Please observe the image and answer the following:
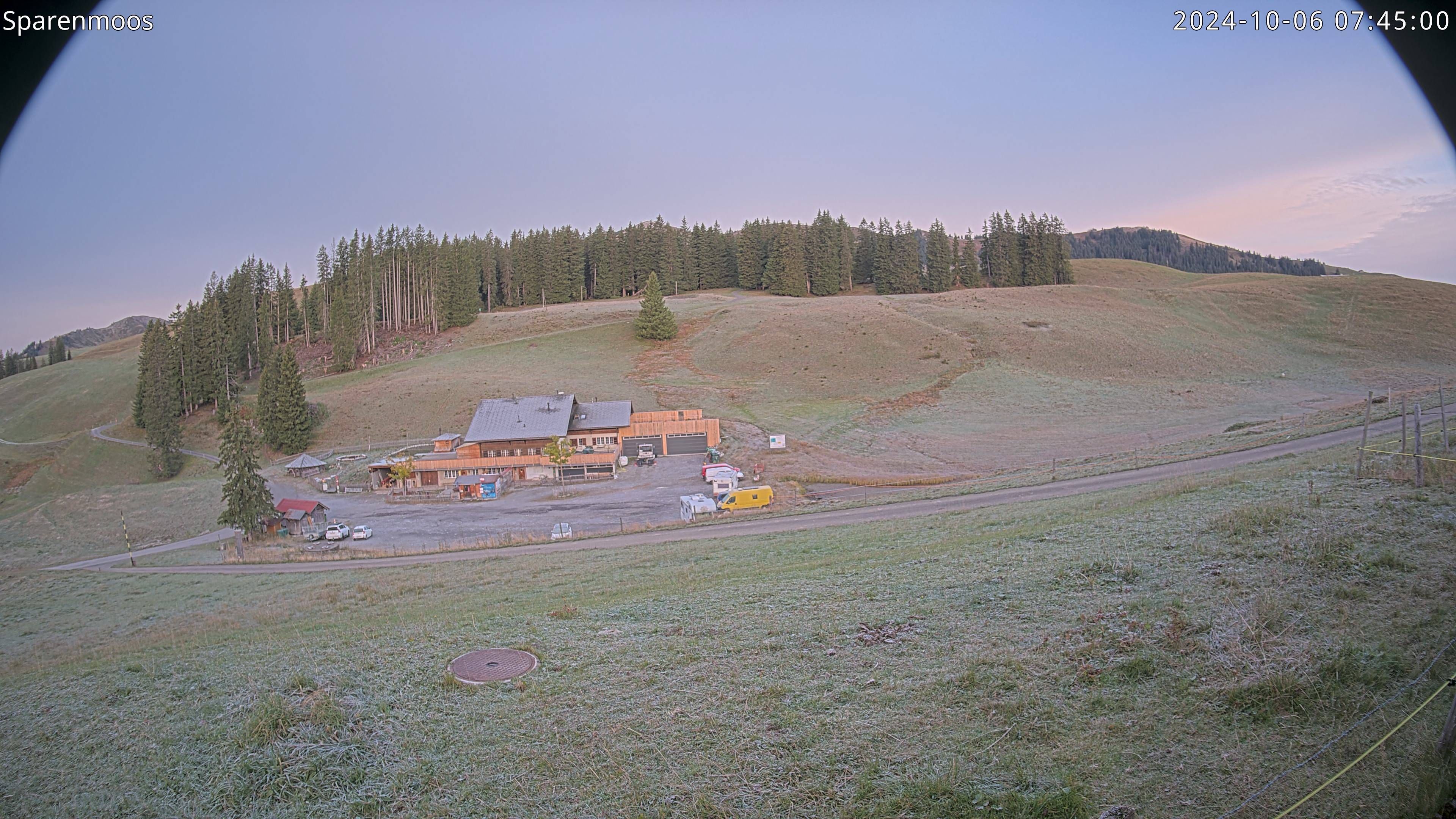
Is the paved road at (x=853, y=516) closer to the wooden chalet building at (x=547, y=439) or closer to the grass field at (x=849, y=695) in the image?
the grass field at (x=849, y=695)

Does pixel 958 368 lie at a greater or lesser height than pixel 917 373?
greater

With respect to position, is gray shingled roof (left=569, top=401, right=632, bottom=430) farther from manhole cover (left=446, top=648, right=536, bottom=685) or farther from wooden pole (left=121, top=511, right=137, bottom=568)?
manhole cover (left=446, top=648, right=536, bottom=685)

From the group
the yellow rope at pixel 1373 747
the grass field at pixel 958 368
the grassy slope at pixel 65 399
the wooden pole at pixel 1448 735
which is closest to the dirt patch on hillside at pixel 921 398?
the grass field at pixel 958 368

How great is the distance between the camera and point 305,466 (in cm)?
5019

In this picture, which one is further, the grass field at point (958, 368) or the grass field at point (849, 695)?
the grass field at point (958, 368)

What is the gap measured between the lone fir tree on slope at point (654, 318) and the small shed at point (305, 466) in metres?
→ 38.8

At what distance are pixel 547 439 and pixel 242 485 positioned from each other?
18.0 metres

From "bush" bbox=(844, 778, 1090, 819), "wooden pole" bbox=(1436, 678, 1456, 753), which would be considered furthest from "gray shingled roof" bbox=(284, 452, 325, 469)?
"wooden pole" bbox=(1436, 678, 1456, 753)

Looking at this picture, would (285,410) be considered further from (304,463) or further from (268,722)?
(268,722)

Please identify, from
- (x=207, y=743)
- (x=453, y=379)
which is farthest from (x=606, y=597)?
(x=453, y=379)

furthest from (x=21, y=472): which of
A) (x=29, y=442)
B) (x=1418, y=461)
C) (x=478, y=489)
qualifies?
(x=1418, y=461)

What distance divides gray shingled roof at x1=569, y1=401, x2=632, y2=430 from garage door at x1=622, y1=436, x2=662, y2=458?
127cm

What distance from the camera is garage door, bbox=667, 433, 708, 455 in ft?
164

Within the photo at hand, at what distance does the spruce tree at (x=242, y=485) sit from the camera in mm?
33188
